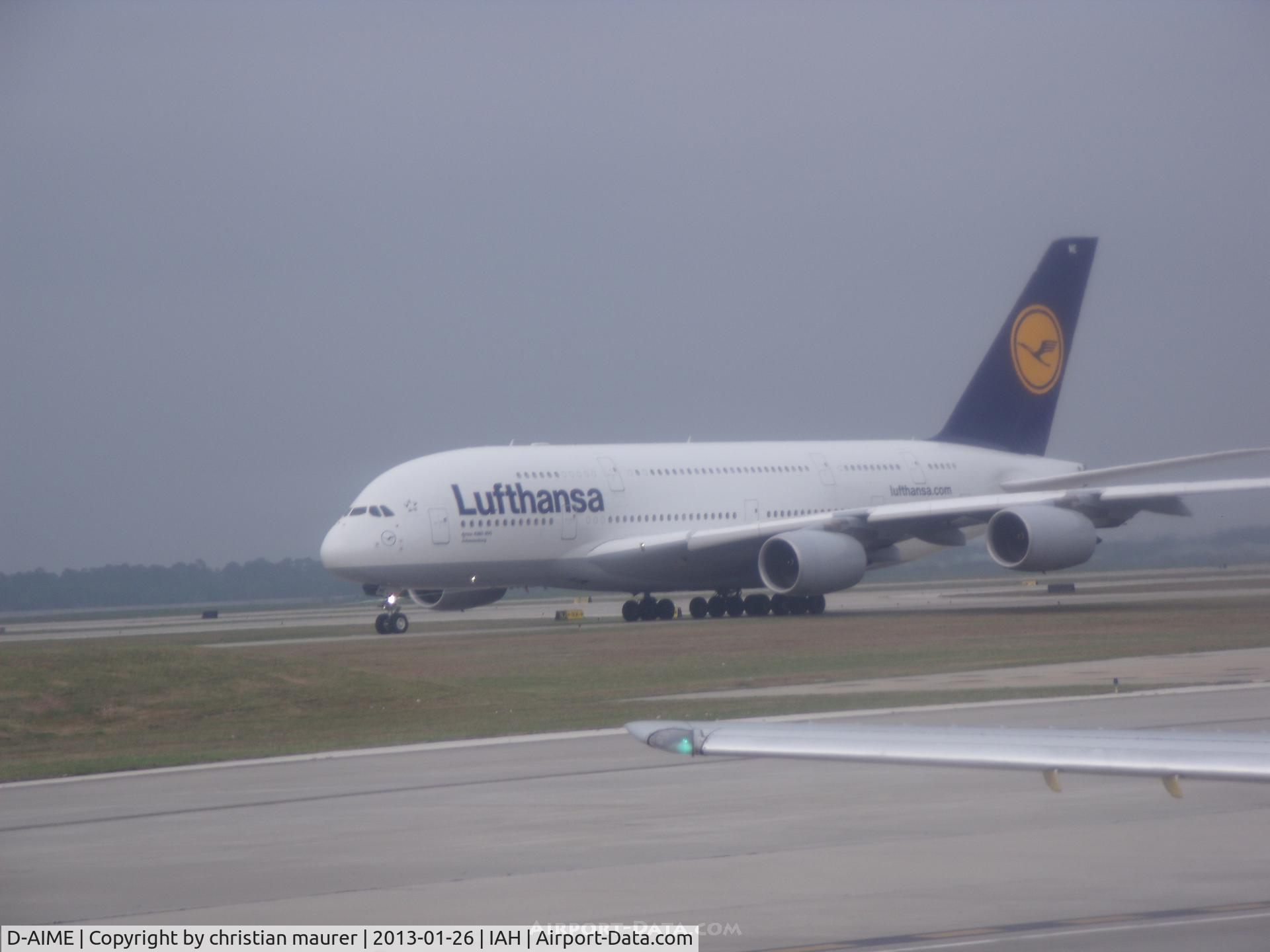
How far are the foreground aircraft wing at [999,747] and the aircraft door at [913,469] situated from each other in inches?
1485

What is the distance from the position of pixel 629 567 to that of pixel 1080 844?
98.2 ft

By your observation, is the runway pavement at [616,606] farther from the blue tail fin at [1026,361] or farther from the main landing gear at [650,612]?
the blue tail fin at [1026,361]

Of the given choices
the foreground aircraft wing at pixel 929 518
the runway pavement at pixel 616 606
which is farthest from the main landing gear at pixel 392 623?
the foreground aircraft wing at pixel 929 518

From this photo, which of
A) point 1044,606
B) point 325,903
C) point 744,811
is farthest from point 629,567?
point 325,903

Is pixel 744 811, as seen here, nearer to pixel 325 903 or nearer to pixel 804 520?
pixel 325 903

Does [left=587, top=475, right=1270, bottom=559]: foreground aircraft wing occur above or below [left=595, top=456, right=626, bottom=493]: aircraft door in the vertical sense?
below

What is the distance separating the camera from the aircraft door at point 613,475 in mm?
40500

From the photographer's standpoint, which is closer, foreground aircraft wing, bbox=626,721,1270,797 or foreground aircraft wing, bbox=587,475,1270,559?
foreground aircraft wing, bbox=626,721,1270,797

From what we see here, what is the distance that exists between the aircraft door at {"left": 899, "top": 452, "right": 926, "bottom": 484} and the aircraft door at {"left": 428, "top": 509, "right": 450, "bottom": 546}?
44.1ft

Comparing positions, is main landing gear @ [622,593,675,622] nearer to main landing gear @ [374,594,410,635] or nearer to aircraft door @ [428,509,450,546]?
main landing gear @ [374,594,410,635]

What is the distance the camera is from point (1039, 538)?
36.8 m

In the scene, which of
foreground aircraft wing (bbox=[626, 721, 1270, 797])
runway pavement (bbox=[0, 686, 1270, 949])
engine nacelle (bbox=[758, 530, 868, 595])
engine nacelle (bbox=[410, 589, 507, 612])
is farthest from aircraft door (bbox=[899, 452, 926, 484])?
foreground aircraft wing (bbox=[626, 721, 1270, 797])

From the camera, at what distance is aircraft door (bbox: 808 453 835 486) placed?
4353cm

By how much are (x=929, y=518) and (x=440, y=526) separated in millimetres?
11085
